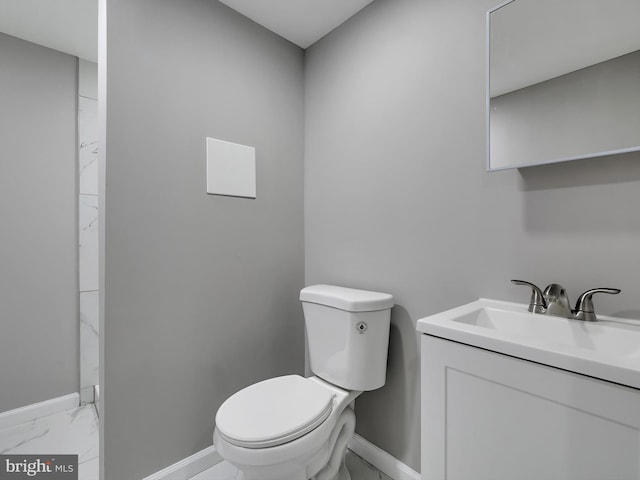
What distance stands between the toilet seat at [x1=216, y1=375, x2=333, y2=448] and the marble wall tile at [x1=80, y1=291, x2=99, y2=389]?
4.56 ft

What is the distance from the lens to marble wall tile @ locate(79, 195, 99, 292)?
1.98 m

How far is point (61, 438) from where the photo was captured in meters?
1.66

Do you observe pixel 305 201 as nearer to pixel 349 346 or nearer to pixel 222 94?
pixel 222 94

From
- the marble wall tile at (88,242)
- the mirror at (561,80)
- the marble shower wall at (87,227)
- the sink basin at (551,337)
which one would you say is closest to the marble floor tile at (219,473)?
the marble shower wall at (87,227)

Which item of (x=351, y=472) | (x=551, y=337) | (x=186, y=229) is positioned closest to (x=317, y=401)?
(x=351, y=472)

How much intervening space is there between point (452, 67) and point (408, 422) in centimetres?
152

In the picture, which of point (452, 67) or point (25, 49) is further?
point (25, 49)

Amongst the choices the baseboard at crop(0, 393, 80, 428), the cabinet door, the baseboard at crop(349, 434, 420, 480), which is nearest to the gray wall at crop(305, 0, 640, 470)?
the baseboard at crop(349, 434, 420, 480)

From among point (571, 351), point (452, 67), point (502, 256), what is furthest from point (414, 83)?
point (571, 351)

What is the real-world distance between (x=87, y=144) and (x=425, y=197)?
213 cm

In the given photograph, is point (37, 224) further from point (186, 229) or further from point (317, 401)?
point (317, 401)

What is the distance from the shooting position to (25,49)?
179 cm

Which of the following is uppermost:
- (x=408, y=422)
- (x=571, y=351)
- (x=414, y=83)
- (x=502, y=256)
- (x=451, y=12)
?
(x=451, y=12)

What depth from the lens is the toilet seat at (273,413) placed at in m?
1.01
